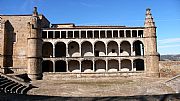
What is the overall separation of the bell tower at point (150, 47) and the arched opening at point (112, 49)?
6.11 m

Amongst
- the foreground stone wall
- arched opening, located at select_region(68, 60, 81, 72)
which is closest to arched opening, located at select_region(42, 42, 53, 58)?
arched opening, located at select_region(68, 60, 81, 72)

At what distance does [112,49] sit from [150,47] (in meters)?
7.82

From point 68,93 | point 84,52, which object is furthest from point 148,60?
point 68,93


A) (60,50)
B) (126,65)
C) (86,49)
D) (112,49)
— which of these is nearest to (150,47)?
(126,65)

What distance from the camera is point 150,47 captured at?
148 feet

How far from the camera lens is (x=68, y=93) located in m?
27.6

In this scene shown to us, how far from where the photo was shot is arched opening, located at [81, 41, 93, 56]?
4906 cm

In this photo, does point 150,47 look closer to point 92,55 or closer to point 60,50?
point 92,55

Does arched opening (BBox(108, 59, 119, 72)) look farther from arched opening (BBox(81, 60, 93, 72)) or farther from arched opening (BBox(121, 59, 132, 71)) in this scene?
arched opening (BBox(81, 60, 93, 72))

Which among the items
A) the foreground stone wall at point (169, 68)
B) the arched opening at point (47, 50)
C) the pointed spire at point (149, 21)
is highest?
the pointed spire at point (149, 21)

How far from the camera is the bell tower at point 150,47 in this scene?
145ft

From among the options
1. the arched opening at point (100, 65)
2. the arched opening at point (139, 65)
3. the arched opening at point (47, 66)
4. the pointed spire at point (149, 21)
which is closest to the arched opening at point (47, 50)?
the arched opening at point (47, 66)

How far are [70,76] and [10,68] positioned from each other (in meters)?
10.6

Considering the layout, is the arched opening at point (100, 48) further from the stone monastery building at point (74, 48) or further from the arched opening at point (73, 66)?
the arched opening at point (73, 66)
